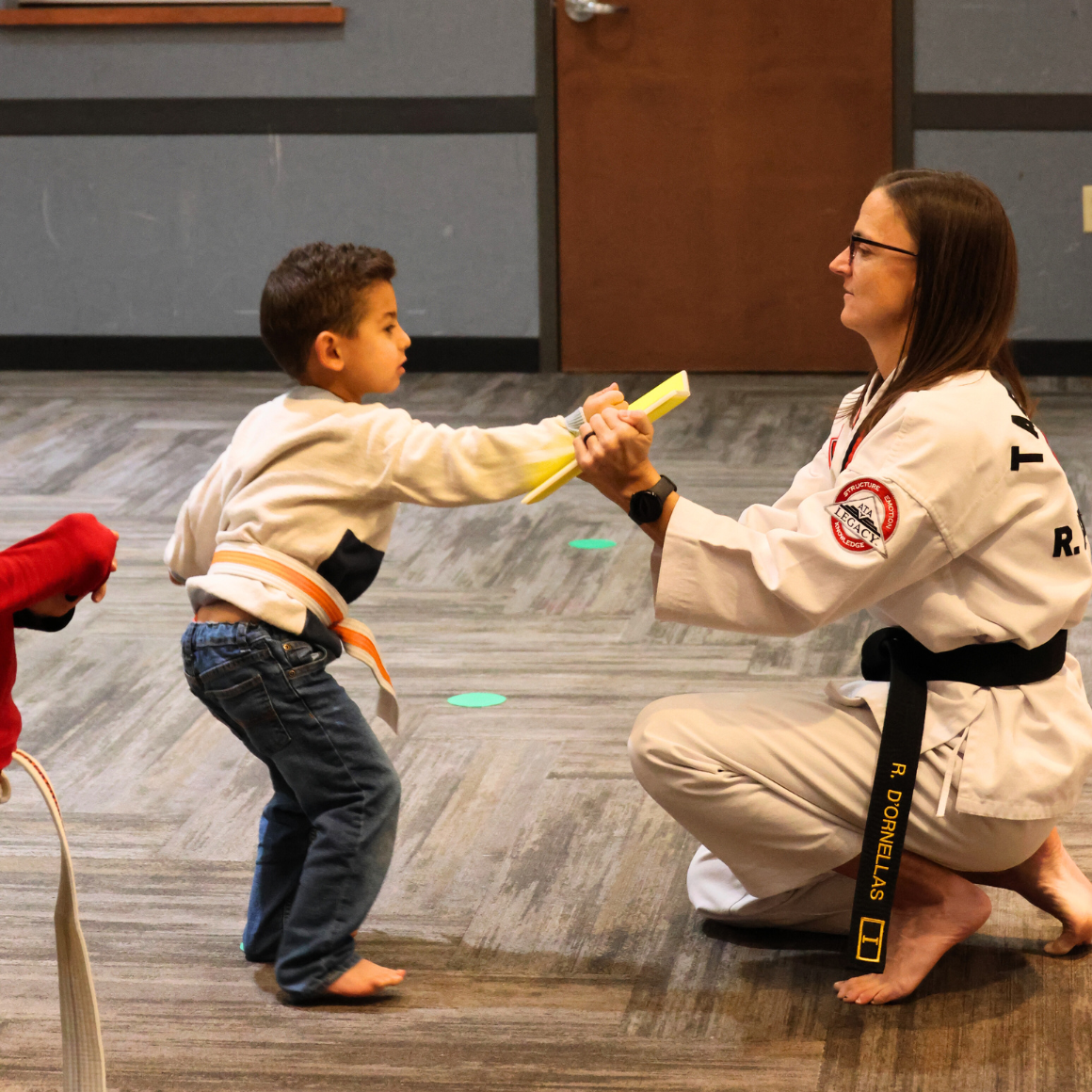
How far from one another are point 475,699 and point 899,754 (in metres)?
1.24

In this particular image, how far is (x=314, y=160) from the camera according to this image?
19.9 ft

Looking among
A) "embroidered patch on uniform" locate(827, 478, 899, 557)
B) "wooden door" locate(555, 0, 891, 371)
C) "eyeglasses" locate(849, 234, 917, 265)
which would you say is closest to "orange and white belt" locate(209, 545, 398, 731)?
"embroidered patch on uniform" locate(827, 478, 899, 557)

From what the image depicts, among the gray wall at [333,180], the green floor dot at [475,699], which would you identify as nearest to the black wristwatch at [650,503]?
the green floor dot at [475,699]

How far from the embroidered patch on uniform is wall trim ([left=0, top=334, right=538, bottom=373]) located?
174 inches

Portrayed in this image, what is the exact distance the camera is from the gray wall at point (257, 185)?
5938 mm

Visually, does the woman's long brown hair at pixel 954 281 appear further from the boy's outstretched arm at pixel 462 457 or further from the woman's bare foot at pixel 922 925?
the woman's bare foot at pixel 922 925

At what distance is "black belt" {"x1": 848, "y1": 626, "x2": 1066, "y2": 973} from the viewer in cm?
186

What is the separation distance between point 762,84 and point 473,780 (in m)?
3.86

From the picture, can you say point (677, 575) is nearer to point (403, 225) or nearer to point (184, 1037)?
point (184, 1037)

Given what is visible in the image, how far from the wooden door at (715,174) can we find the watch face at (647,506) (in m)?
4.15

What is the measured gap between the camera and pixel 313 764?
1.89m

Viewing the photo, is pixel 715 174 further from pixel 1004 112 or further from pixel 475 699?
pixel 475 699

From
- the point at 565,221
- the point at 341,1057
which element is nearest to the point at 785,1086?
the point at 341,1057

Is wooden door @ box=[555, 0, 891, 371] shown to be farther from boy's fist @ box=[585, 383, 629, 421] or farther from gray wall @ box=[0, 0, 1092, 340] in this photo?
boy's fist @ box=[585, 383, 629, 421]
